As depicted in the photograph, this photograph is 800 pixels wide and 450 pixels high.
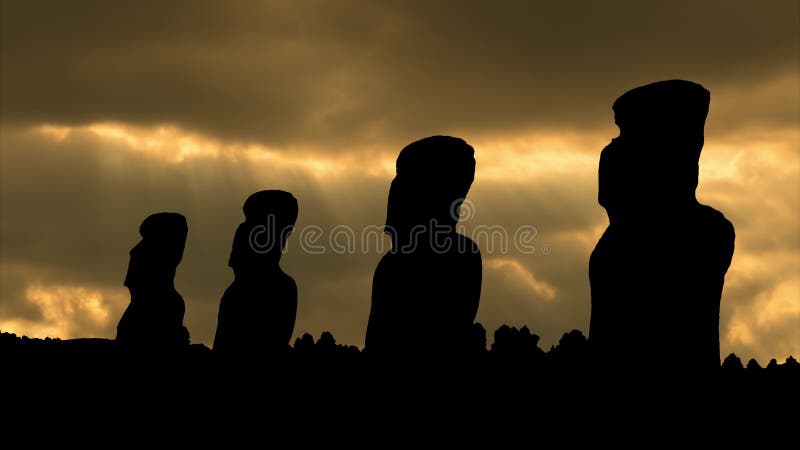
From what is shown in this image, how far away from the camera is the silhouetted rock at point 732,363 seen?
1453cm

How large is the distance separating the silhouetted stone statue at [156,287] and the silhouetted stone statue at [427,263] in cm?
817

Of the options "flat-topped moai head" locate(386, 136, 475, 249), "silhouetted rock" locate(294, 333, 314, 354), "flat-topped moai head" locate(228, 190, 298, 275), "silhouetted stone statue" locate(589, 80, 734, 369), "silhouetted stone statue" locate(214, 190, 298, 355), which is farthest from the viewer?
"flat-topped moai head" locate(228, 190, 298, 275)

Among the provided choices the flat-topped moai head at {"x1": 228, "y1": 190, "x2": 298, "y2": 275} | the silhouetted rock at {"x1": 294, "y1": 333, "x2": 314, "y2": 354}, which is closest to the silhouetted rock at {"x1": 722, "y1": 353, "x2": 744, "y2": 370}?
the silhouetted rock at {"x1": 294, "y1": 333, "x2": 314, "y2": 354}

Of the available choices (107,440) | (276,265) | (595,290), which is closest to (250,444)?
(107,440)

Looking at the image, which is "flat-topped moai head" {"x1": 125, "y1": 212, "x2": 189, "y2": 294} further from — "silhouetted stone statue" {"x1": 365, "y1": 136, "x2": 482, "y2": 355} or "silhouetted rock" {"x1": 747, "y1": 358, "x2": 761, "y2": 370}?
"silhouetted rock" {"x1": 747, "y1": 358, "x2": 761, "y2": 370}

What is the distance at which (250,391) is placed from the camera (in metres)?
13.9

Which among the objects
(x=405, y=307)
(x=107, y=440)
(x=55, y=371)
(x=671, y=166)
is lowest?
(x=107, y=440)

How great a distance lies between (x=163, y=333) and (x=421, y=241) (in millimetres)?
8785

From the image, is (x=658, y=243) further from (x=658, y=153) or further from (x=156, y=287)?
(x=156, y=287)

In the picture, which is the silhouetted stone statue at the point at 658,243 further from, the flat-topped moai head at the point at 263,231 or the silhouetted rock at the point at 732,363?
the flat-topped moai head at the point at 263,231

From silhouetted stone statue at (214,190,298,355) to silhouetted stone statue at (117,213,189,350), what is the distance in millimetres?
2801

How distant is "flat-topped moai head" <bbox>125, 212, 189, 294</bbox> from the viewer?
23.8 metres

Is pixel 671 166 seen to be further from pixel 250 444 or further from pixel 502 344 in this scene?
pixel 250 444

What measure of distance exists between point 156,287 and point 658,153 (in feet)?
39.5
